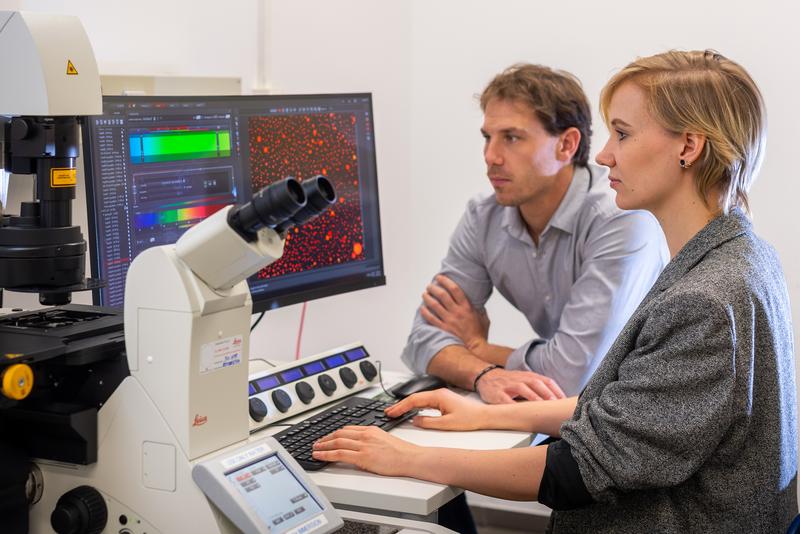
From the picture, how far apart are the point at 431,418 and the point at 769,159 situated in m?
1.65

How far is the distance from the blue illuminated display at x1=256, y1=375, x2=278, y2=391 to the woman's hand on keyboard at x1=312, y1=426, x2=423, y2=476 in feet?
0.60

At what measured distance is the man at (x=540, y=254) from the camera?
2.08 metres

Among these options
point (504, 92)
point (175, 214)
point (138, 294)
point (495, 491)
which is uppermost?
point (504, 92)

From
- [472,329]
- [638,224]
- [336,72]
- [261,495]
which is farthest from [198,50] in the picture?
[261,495]

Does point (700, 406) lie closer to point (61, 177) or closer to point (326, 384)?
point (326, 384)

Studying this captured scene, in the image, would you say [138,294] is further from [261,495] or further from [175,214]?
[175,214]

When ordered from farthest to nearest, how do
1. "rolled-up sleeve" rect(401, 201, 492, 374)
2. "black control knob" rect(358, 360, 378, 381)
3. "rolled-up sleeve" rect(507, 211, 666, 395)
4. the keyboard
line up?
"rolled-up sleeve" rect(401, 201, 492, 374) < "rolled-up sleeve" rect(507, 211, 666, 395) < "black control knob" rect(358, 360, 378, 381) < the keyboard

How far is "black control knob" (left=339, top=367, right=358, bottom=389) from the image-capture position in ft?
6.22

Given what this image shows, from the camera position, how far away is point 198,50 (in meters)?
2.36

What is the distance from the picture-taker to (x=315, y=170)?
79.0 inches

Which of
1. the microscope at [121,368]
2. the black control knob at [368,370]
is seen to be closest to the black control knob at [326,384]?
the black control knob at [368,370]

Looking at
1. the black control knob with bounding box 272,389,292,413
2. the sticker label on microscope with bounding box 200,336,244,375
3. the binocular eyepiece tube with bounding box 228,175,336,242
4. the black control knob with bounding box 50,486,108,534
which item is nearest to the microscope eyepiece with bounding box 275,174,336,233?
the binocular eyepiece tube with bounding box 228,175,336,242

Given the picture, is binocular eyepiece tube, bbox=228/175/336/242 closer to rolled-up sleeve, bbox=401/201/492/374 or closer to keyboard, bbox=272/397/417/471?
keyboard, bbox=272/397/417/471

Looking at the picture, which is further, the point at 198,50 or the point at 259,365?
the point at 198,50
